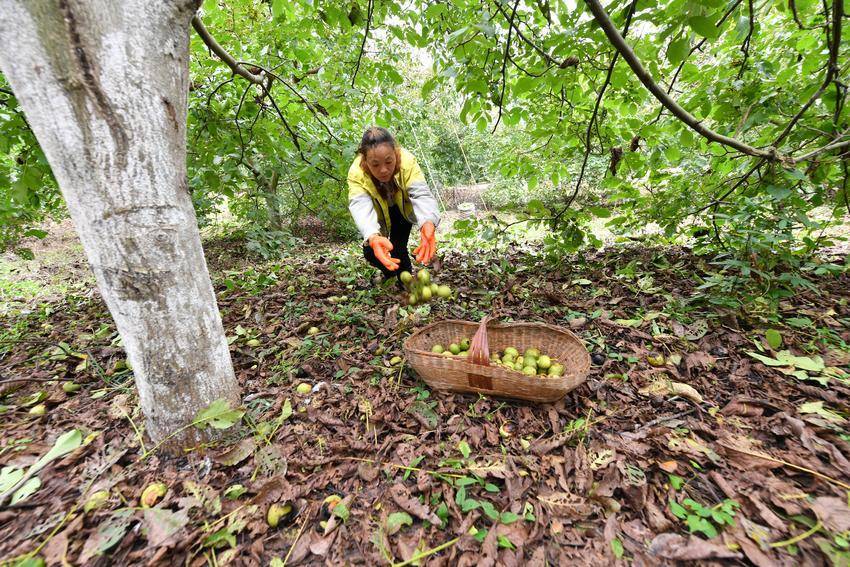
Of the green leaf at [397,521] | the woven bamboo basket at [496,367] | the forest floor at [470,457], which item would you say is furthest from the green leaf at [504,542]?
the woven bamboo basket at [496,367]

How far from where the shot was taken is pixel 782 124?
2.58 m

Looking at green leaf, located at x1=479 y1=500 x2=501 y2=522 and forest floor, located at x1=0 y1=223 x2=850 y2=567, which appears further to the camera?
green leaf, located at x1=479 y1=500 x2=501 y2=522

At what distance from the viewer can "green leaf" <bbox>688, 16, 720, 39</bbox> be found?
1387 mm

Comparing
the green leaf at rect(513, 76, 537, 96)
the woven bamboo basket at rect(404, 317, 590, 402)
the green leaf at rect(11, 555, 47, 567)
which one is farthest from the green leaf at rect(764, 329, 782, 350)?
the green leaf at rect(11, 555, 47, 567)

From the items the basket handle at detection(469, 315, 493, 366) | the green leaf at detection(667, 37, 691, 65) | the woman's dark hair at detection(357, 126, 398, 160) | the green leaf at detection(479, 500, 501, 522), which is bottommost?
the green leaf at detection(479, 500, 501, 522)

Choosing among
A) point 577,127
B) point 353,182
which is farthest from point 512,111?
point 353,182

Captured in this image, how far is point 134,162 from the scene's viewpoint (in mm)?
1266

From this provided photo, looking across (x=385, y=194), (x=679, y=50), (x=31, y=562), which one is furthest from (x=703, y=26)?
(x=31, y=562)

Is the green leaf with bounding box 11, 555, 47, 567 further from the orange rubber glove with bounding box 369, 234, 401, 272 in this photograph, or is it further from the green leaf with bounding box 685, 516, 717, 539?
the green leaf with bounding box 685, 516, 717, 539

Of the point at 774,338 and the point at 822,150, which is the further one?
the point at 822,150

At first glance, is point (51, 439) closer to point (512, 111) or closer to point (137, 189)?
point (137, 189)

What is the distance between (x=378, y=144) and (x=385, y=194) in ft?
2.20

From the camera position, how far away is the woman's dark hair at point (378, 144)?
8.24 feet

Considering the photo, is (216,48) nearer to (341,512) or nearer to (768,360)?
(341,512)
